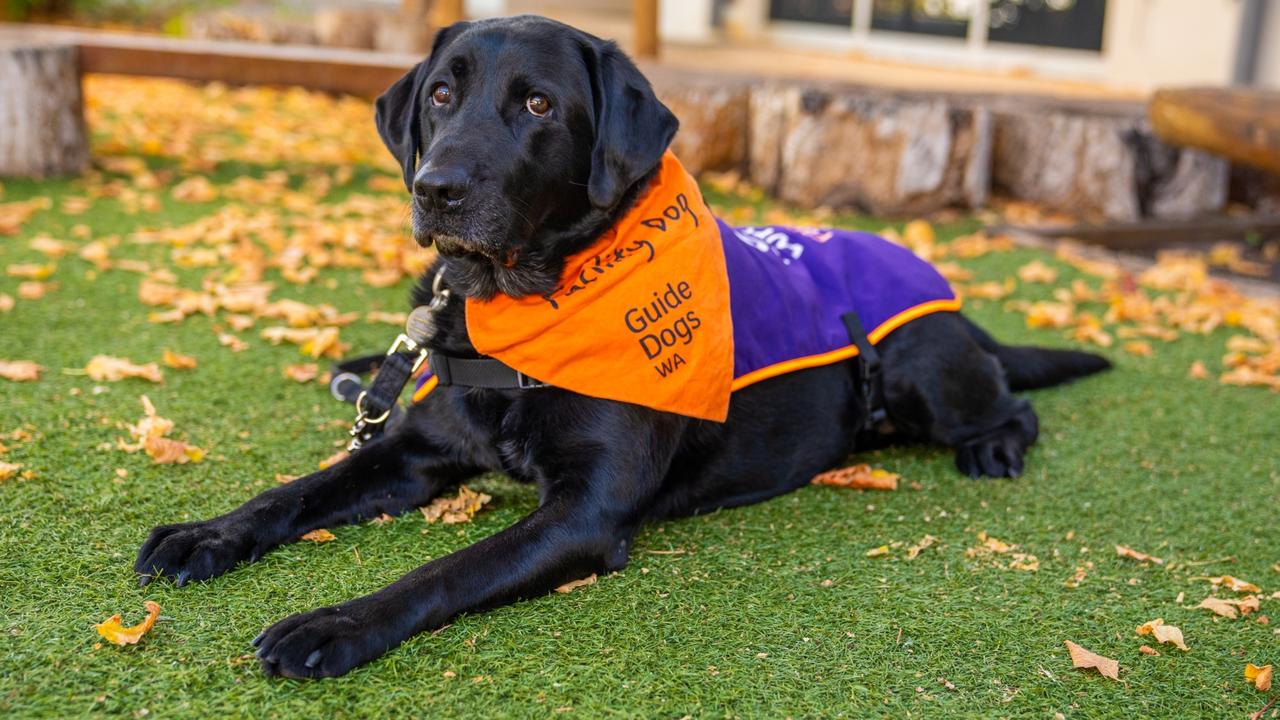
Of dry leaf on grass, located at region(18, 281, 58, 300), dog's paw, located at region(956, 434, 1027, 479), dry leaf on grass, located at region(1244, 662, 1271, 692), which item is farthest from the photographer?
dry leaf on grass, located at region(18, 281, 58, 300)

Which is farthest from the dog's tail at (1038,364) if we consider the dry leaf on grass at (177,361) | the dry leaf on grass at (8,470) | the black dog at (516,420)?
the dry leaf on grass at (8,470)

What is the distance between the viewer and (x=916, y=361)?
335 cm

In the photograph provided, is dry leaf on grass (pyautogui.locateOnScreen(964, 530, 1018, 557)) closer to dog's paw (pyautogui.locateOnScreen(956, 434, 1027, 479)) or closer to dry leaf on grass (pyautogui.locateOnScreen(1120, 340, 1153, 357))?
dog's paw (pyautogui.locateOnScreen(956, 434, 1027, 479))

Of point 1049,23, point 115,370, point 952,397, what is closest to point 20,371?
point 115,370

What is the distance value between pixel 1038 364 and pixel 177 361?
3.00 meters

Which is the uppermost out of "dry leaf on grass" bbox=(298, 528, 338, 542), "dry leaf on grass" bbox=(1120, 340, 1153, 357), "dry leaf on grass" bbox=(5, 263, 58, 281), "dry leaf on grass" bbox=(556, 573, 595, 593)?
"dry leaf on grass" bbox=(5, 263, 58, 281)

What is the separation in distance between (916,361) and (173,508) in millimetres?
2124

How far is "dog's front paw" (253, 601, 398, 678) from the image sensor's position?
6.74ft

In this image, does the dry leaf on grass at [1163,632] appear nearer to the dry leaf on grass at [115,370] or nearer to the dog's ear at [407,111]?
the dog's ear at [407,111]

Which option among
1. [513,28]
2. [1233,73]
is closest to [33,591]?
[513,28]

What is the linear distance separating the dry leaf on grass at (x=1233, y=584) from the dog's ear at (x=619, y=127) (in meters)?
1.72

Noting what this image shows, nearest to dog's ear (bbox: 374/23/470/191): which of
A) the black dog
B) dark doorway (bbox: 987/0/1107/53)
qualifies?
the black dog

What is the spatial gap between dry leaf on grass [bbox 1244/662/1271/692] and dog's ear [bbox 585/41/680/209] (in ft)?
5.59

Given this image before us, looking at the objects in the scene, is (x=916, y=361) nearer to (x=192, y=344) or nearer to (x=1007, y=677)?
(x=1007, y=677)
